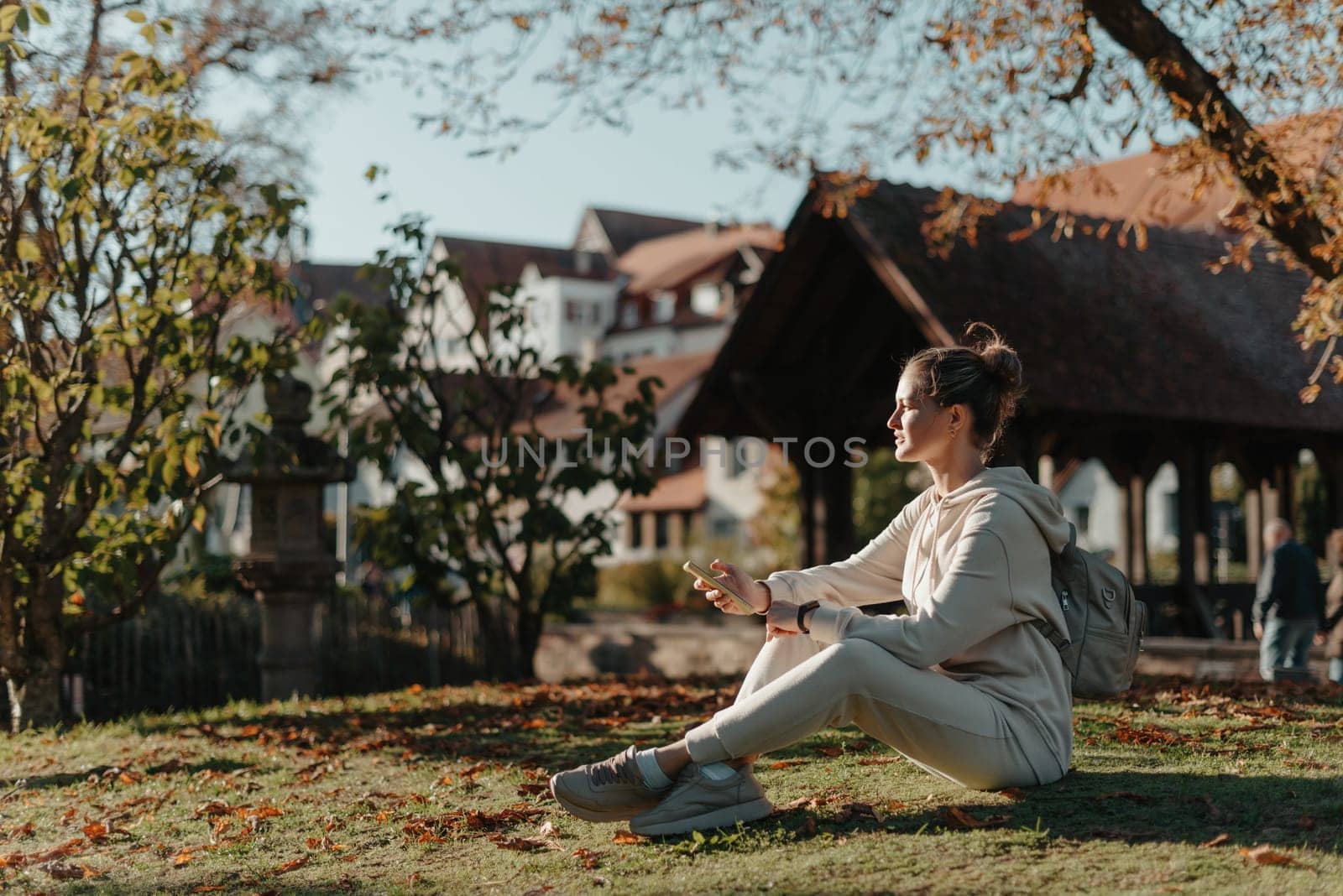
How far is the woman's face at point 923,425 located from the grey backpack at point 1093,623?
50 centimetres

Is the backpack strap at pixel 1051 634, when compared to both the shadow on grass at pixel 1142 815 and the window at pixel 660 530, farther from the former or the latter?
the window at pixel 660 530

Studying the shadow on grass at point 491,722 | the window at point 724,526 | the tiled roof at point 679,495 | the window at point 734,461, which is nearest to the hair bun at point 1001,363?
the shadow on grass at point 491,722

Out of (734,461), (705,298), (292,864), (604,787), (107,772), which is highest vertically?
(705,298)

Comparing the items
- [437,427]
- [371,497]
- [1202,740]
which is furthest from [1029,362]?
[371,497]

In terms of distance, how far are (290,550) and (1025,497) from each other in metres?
10.1

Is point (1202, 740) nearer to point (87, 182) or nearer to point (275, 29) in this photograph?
point (87, 182)

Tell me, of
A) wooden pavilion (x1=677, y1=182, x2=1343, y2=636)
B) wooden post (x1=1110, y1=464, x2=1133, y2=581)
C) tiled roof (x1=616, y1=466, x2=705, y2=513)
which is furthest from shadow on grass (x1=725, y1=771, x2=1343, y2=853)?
tiled roof (x1=616, y1=466, x2=705, y2=513)

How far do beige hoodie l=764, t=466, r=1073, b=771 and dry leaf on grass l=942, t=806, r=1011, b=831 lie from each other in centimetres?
28

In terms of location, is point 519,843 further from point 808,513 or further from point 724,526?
point 724,526

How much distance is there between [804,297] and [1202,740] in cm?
1057

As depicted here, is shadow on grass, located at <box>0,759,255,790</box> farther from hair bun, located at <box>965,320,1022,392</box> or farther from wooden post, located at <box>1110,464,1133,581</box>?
wooden post, located at <box>1110,464,1133,581</box>

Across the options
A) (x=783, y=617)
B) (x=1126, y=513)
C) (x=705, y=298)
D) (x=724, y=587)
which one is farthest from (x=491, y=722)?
(x=705, y=298)

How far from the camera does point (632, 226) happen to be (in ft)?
273

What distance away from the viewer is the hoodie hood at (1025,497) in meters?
4.68
